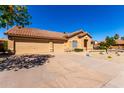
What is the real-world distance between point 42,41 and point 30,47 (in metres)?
2.32

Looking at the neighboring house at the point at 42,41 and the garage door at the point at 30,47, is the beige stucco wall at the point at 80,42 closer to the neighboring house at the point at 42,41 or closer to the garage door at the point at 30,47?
the neighboring house at the point at 42,41

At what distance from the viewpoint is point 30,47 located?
58.6ft

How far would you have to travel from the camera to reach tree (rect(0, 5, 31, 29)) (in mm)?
8281

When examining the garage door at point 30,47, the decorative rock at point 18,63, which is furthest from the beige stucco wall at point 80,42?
the decorative rock at point 18,63

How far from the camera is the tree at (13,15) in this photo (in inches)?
326

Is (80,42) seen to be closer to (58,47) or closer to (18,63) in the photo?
(58,47)

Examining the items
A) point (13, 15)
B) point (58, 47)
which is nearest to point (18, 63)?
point (13, 15)

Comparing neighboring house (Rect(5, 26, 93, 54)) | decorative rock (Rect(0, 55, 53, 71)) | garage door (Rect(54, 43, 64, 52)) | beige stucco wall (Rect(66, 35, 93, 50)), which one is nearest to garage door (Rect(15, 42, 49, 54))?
neighboring house (Rect(5, 26, 93, 54))
